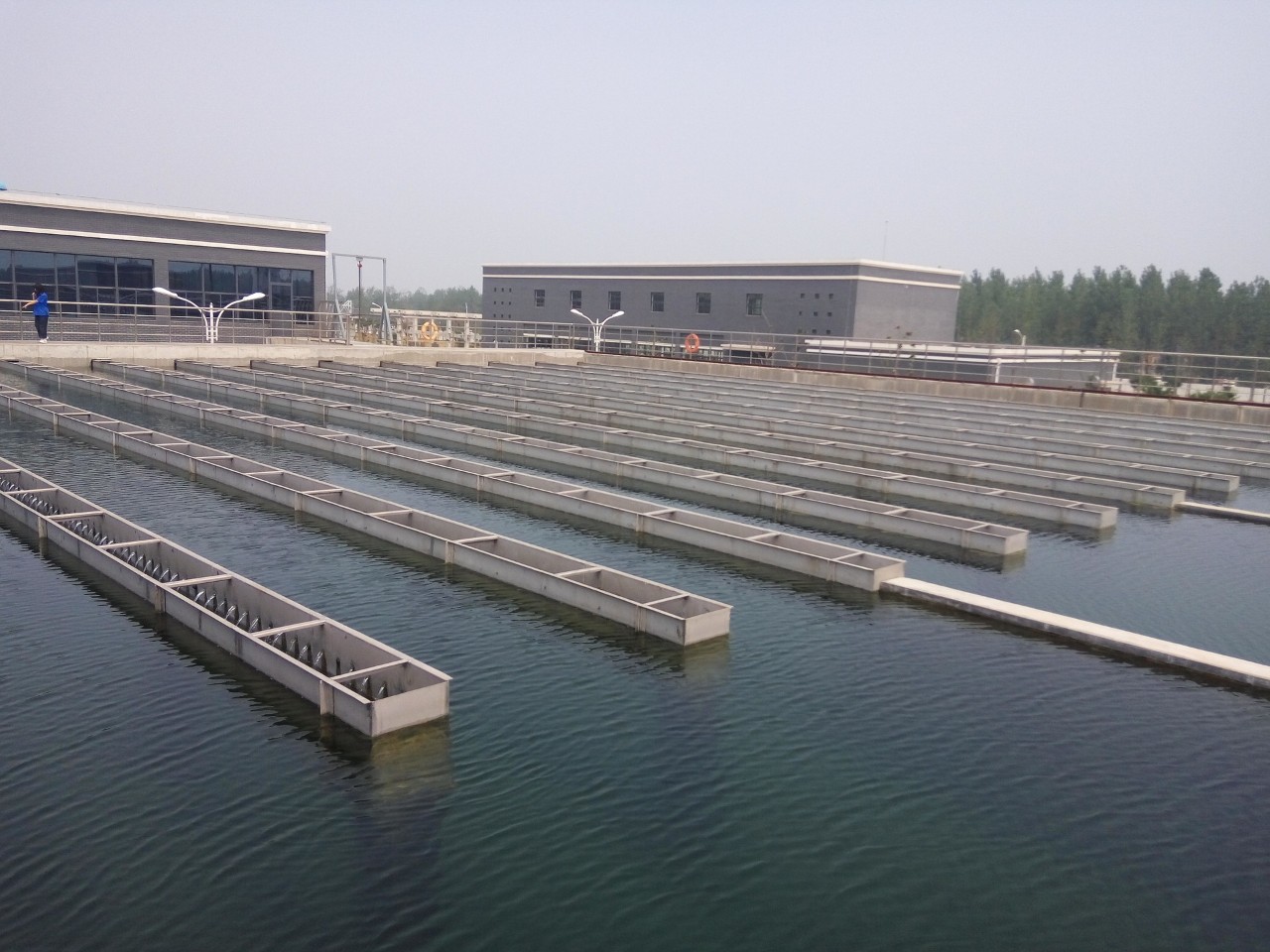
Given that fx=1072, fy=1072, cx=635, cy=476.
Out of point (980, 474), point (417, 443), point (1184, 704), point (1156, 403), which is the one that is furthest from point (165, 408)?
point (1156, 403)

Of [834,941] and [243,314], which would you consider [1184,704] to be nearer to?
[834,941]

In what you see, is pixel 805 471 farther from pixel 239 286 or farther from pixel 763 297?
pixel 763 297

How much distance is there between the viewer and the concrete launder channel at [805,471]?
53.0ft

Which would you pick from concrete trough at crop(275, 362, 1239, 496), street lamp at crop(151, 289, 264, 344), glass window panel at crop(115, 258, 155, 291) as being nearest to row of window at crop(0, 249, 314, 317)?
glass window panel at crop(115, 258, 155, 291)

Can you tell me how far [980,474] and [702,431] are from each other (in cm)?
623

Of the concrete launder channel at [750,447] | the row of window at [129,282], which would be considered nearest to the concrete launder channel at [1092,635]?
the concrete launder channel at [750,447]

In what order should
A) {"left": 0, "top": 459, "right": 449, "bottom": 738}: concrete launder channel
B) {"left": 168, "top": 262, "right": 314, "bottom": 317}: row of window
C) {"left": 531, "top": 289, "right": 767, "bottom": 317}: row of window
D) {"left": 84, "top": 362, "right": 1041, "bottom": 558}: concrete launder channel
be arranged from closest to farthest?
{"left": 0, "top": 459, "right": 449, "bottom": 738}: concrete launder channel
{"left": 84, "top": 362, "right": 1041, "bottom": 558}: concrete launder channel
{"left": 168, "top": 262, "right": 314, "bottom": 317}: row of window
{"left": 531, "top": 289, "right": 767, "bottom": 317}: row of window

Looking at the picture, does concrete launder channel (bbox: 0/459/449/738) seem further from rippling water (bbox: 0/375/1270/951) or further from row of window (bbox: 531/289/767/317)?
row of window (bbox: 531/289/767/317)

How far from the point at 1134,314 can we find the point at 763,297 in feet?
148

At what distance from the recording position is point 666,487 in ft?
56.9

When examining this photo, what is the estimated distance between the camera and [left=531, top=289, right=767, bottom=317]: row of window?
48969 mm

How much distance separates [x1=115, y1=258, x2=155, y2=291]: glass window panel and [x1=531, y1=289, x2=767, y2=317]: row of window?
23.2 meters

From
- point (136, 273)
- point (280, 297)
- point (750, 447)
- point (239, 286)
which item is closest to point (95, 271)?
point (136, 273)

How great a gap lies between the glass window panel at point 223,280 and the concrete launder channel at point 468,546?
20.7m
